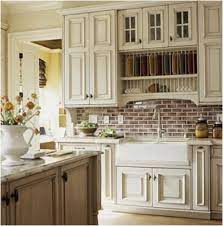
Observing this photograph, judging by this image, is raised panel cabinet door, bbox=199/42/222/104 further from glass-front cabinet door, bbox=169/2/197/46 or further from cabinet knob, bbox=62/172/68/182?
cabinet knob, bbox=62/172/68/182

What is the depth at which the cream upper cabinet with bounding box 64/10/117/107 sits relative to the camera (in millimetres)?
4844

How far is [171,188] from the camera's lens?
4363mm

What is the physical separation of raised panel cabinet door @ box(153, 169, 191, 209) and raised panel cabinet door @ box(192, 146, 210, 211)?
83 mm

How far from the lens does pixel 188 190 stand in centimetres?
432

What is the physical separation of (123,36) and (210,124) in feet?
5.12

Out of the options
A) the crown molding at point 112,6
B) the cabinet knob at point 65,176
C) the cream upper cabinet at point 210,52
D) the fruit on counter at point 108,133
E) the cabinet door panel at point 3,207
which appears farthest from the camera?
the fruit on counter at point 108,133

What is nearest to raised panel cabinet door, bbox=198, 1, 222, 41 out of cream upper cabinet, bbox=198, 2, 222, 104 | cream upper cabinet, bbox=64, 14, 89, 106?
cream upper cabinet, bbox=198, 2, 222, 104

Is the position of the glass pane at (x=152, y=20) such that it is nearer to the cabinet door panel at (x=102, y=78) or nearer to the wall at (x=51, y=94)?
the cabinet door panel at (x=102, y=78)

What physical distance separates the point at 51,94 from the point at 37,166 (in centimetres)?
607

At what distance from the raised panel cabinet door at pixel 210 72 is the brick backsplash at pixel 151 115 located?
0.35 metres

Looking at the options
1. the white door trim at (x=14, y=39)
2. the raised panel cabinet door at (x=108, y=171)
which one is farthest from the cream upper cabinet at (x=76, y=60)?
the raised panel cabinet door at (x=108, y=171)

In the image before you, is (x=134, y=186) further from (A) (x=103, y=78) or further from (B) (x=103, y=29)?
(B) (x=103, y=29)

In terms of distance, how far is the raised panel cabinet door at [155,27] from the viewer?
183 inches

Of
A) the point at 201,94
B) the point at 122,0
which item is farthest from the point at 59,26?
the point at 201,94
